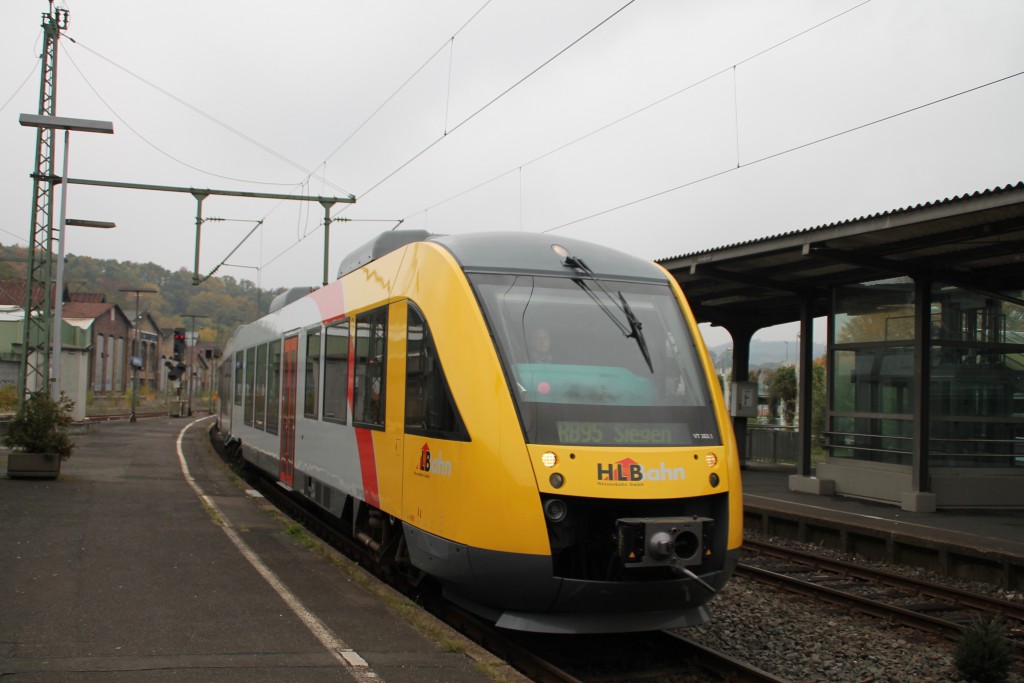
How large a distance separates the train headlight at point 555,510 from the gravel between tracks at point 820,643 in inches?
88.7

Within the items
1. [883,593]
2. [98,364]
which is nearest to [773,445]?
[883,593]

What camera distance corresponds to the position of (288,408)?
12.6m

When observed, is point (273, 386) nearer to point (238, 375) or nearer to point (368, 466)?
point (238, 375)

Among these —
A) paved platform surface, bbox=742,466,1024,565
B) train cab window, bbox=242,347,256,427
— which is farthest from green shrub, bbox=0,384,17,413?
paved platform surface, bbox=742,466,1024,565

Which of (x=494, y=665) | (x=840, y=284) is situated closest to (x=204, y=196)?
(x=840, y=284)

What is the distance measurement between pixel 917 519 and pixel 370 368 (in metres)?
8.73

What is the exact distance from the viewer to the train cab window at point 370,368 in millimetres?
8047

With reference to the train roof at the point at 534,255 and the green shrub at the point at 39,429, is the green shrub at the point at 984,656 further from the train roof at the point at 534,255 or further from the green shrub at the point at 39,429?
the green shrub at the point at 39,429

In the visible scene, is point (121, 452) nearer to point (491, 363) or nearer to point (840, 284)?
point (840, 284)

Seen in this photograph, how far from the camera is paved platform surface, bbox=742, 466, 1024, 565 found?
10.6 m

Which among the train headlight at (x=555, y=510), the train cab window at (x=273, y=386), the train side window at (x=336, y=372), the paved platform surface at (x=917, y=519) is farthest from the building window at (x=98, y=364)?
the train headlight at (x=555, y=510)

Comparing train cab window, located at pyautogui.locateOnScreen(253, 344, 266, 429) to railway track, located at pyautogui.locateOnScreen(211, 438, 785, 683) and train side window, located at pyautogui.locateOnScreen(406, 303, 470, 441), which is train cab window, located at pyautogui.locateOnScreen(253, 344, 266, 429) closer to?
railway track, located at pyautogui.locateOnScreen(211, 438, 785, 683)

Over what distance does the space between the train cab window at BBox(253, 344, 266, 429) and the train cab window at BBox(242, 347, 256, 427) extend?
1.46 ft

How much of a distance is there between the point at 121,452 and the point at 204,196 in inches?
308
